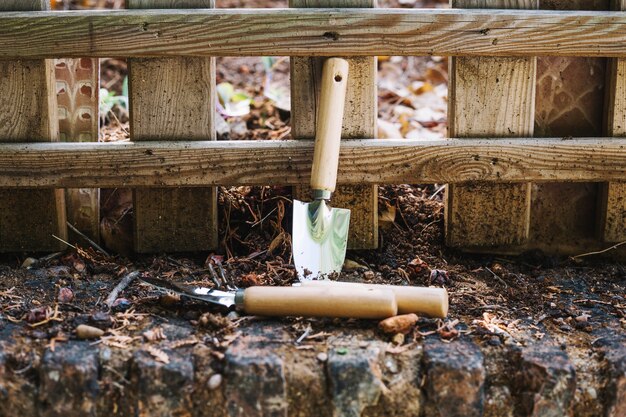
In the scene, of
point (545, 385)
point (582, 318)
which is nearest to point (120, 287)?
point (545, 385)

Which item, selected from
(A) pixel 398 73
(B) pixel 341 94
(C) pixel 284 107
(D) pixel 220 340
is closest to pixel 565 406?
(D) pixel 220 340

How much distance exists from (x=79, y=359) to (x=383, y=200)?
3.67ft

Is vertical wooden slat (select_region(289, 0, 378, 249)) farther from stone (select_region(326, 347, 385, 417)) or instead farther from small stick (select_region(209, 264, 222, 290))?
stone (select_region(326, 347, 385, 417))

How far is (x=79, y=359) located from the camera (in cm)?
167

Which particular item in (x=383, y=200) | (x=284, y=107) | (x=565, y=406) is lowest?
(x=565, y=406)

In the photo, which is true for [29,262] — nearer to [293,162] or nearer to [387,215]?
[293,162]

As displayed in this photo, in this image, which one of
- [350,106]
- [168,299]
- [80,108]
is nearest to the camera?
[168,299]

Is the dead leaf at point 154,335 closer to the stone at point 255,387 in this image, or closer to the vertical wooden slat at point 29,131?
the stone at point 255,387

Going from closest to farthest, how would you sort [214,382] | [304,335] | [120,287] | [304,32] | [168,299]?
[214,382] < [304,335] < [168,299] < [120,287] < [304,32]

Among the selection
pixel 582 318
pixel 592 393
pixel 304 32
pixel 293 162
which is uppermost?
Answer: pixel 304 32

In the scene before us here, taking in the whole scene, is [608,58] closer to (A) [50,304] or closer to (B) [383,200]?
(B) [383,200]

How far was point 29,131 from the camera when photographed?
2.21 metres

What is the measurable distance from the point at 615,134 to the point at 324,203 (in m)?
0.92

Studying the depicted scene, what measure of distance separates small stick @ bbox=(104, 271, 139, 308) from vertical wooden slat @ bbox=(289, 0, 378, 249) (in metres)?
0.52
